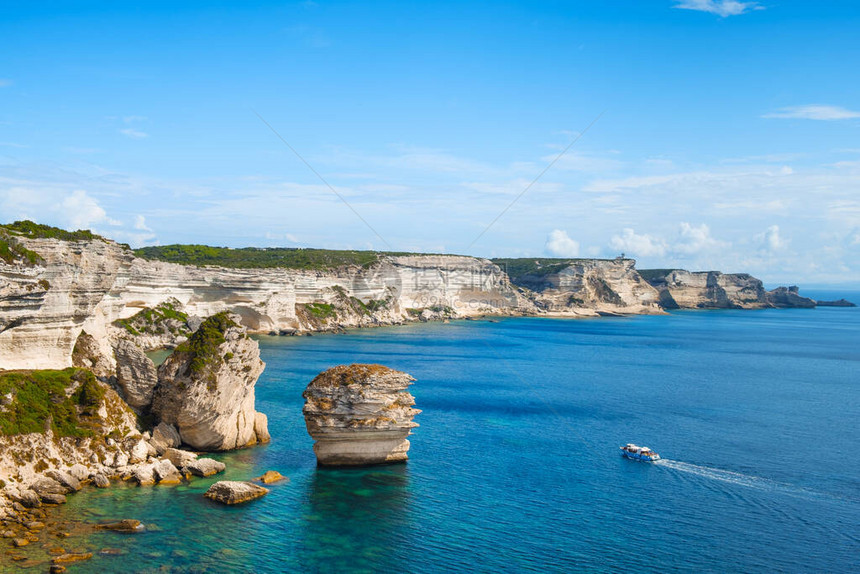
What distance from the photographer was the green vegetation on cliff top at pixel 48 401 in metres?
27.1

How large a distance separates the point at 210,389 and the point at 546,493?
18006 millimetres

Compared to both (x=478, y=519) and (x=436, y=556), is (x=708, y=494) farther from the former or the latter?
(x=436, y=556)

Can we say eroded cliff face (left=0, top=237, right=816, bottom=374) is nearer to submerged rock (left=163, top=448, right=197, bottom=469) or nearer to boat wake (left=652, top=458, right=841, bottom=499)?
→ submerged rock (left=163, top=448, right=197, bottom=469)

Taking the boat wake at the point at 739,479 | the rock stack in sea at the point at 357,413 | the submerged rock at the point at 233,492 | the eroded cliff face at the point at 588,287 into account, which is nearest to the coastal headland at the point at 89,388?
the rock stack in sea at the point at 357,413

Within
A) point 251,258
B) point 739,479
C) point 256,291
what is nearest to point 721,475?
point 739,479

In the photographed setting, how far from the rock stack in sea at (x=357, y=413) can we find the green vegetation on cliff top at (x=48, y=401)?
1029 centimetres

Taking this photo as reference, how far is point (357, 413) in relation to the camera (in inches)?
1251

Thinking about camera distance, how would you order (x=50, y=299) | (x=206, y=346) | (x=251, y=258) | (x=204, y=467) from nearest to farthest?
(x=204, y=467) < (x=50, y=299) < (x=206, y=346) < (x=251, y=258)

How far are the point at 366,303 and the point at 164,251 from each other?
41850mm

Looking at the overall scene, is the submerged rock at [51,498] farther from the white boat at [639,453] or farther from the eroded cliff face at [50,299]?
the white boat at [639,453]

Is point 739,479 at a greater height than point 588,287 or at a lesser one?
lesser

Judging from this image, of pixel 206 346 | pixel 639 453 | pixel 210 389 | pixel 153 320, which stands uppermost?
pixel 206 346

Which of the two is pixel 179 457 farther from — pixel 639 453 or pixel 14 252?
pixel 639 453

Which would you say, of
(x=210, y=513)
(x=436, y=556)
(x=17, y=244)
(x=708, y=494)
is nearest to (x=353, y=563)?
(x=436, y=556)
